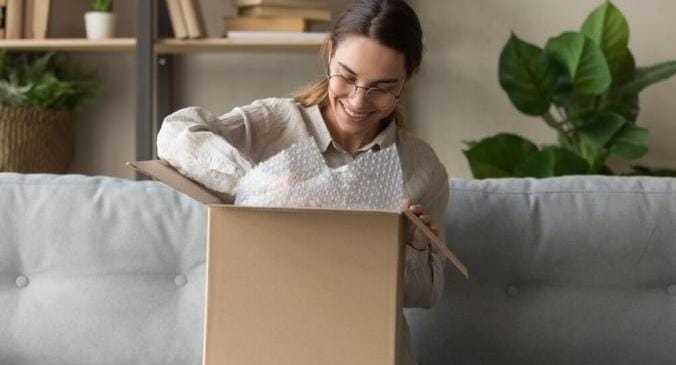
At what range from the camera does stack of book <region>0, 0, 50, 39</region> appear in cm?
299

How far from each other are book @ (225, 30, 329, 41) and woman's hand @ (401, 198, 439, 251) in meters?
1.26

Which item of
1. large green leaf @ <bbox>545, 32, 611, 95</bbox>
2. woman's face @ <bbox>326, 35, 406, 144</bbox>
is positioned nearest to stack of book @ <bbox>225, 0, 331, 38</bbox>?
large green leaf @ <bbox>545, 32, 611, 95</bbox>

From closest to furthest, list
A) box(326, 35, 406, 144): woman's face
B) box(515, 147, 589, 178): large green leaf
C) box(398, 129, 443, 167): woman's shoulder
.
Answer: box(326, 35, 406, 144): woman's face < box(398, 129, 443, 167): woman's shoulder < box(515, 147, 589, 178): large green leaf

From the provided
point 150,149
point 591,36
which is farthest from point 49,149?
point 591,36

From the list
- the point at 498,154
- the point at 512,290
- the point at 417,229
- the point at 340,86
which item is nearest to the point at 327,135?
the point at 340,86

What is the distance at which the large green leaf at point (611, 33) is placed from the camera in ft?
9.09

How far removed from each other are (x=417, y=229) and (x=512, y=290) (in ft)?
1.76

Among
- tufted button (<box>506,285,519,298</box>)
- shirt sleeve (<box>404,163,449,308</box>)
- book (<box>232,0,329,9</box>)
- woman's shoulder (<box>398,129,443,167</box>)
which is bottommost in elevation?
tufted button (<box>506,285,519,298</box>)

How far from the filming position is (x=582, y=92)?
275 cm

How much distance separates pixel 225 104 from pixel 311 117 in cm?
148

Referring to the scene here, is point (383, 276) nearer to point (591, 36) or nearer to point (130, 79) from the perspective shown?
point (591, 36)

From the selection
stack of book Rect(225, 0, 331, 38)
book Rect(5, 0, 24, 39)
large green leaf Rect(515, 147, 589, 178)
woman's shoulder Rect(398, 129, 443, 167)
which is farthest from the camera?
book Rect(5, 0, 24, 39)

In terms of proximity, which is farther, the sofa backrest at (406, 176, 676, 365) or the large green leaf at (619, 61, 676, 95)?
the large green leaf at (619, 61, 676, 95)

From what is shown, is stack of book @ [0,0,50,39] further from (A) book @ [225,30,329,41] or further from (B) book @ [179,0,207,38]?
(A) book @ [225,30,329,41]
